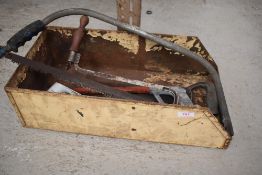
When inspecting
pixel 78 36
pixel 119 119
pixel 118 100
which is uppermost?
pixel 78 36

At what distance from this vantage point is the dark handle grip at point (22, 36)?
1.53 metres

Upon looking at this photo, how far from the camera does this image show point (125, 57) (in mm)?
1930

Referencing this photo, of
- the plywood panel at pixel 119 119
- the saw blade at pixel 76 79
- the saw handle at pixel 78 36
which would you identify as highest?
the saw handle at pixel 78 36

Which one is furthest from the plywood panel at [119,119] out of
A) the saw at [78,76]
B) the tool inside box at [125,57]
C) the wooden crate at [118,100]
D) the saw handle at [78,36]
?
the saw handle at [78,36]

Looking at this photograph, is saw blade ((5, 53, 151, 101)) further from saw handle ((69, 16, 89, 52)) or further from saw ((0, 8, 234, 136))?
saw handle ((69, 16, 89, 52))

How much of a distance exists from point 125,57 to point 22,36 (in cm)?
72

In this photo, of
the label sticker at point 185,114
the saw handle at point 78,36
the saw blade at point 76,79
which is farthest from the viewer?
the saw handle at point 78,36

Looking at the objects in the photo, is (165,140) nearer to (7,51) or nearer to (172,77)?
(172,77)

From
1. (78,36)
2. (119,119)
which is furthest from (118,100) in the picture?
(78,36)

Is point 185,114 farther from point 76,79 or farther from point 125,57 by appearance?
point 125,57

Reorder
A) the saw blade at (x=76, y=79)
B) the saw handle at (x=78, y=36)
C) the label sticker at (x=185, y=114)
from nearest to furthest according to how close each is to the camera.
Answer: the label sticker at (x=185, y=114)
the saw blade at (x=76, y=79)
the saw handle at (x=78, y=36)

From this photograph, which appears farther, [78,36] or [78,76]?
[78,36]

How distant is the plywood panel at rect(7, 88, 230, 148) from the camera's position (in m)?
1.34

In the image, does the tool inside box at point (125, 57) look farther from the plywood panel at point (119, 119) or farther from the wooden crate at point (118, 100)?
the plywood panel at point (119, 119)
